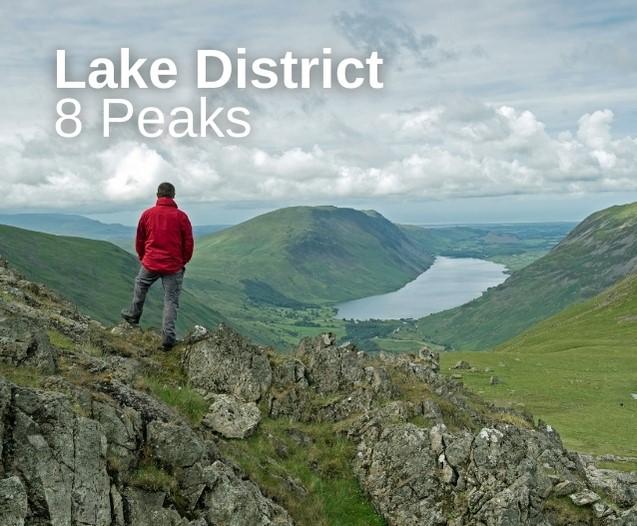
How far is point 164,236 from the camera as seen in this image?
21.2 metres

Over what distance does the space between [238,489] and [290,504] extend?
2.42 meters

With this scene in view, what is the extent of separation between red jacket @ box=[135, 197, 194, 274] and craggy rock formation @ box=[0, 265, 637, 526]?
3265mm

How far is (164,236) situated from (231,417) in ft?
22.2

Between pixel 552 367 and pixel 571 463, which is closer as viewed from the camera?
pixel 571 463

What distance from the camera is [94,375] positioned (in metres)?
16.4

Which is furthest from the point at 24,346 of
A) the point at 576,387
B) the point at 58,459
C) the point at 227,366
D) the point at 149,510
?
the point at 576,387

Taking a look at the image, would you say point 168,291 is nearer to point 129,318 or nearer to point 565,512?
point 129,318

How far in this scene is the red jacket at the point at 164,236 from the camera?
21141 mm

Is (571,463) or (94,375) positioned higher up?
(94,375)

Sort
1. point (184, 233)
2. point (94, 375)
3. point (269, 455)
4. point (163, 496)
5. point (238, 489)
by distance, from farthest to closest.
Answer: point (184, 233)
point (269, 455)
point (94, 375)
point (238, 489)
point (163, 496)

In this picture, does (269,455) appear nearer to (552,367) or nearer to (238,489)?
(238,489)

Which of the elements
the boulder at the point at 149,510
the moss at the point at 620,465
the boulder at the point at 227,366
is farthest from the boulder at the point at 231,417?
the moss at the point at 620,465

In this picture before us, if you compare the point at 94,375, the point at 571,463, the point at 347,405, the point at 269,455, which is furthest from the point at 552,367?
the point at 94,375

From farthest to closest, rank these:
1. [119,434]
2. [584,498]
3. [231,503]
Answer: [584,498] → [231,503] → [119,434]
